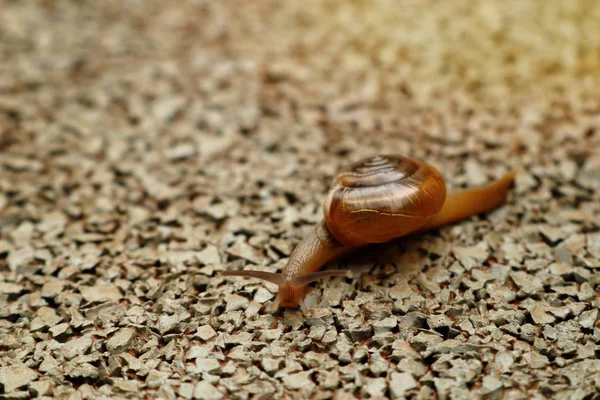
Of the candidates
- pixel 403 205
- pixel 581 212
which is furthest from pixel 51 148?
pixel 581 212

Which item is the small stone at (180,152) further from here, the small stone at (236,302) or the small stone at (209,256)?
the small stone at (236,302)

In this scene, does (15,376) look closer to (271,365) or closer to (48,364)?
(48,364)

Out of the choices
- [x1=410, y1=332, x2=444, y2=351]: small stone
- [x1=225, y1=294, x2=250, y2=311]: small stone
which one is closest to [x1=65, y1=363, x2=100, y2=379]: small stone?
[x1=225, y1=294, x2=250, y2=311]: small stone

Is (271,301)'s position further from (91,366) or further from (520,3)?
(520,3)

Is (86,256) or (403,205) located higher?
(403,205)

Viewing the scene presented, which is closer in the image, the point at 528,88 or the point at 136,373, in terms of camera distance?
the point at 136,373

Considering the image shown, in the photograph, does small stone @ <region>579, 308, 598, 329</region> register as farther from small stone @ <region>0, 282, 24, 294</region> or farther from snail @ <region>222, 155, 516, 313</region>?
small stone @ <region>0, 282, 24, 294</region>

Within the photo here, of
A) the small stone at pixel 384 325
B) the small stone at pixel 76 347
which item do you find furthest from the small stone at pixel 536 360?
the small stone at pixel 76 347
